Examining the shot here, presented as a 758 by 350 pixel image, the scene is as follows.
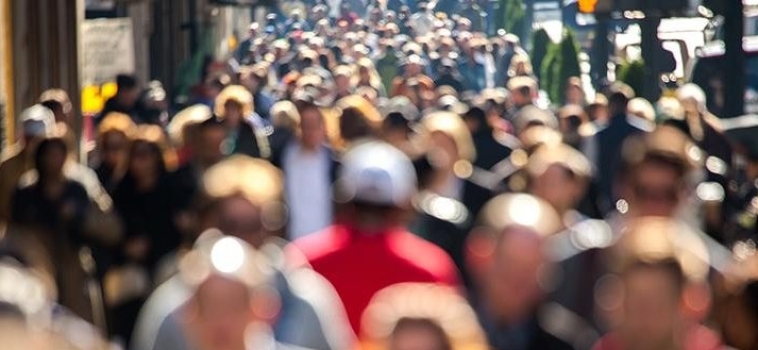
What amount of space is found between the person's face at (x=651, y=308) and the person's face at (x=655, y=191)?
254 cm

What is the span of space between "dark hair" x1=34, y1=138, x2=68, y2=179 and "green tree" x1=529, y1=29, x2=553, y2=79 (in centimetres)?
2451

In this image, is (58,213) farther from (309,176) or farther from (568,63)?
(568,63)

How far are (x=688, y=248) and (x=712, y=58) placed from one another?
16.2 meters

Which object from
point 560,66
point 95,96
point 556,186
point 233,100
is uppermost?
point 556,186

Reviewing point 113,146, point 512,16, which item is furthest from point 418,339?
point 512,16

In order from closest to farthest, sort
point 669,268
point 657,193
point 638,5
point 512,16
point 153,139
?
1. point 669,268
2. point 657,193
3. point 153,139
4. point 638,5
5. point 512,16

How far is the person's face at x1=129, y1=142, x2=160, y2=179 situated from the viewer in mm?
11570

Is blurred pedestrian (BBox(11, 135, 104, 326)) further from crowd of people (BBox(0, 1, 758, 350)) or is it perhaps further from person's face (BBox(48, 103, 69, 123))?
person's face (BBox(48, 103, 69, 123))

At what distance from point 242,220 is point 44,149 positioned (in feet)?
12.1

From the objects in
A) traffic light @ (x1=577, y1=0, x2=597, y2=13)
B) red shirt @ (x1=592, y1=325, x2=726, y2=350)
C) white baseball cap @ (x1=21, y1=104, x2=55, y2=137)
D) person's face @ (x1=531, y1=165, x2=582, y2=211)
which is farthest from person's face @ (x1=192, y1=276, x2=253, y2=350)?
traffic light @ (x1=577, y1=0, x2=597, y2=13)

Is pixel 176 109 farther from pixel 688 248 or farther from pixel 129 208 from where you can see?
pixel 688 248

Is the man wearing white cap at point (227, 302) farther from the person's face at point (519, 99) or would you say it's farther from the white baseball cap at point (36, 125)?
the person's face at point (519, 99)

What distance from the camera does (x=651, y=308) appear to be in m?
5.96

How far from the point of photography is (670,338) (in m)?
5.93
